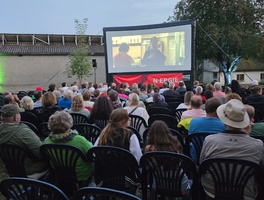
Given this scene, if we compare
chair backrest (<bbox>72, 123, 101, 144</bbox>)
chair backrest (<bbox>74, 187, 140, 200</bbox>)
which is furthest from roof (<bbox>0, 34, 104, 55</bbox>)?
chair backrest (<bbox>74, 187, 140, 200</bbox>)

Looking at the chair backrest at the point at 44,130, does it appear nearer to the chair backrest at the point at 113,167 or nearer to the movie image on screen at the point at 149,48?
the chair backrest at the point at 113,167

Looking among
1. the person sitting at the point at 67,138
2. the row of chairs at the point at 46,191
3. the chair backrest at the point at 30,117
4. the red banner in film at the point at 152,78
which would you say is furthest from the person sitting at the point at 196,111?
the red banner in film at the point at 152,78

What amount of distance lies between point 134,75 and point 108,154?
12681 mm

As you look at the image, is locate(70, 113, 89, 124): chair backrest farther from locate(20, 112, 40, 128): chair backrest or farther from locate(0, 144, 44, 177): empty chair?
locate(0, 144, 44, 177): empty chair

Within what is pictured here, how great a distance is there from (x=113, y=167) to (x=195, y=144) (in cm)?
105

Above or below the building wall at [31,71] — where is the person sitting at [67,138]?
below

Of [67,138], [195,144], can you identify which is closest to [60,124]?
[67,138]

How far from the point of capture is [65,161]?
2639mm

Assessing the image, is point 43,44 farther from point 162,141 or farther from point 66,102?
point 162,141

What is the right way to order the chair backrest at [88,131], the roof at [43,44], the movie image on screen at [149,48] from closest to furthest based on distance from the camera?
the chair backrest at [88,131] < the movie image on screen at [149,48] < the roof at [43,44]

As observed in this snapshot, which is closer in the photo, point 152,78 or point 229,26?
point 152,78

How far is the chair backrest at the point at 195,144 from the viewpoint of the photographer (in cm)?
290

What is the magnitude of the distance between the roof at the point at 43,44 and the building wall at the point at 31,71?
0.53 meters

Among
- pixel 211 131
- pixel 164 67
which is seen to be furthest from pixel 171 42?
pixel 211 131
